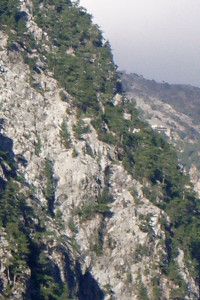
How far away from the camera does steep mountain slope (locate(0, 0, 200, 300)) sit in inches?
4230

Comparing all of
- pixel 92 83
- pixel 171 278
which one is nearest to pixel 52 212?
pixel 171 278

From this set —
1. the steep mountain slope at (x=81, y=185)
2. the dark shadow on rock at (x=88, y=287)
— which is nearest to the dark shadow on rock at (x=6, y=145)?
the steep mountain slope at (x=81, y=185)

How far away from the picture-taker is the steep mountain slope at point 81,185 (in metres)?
107

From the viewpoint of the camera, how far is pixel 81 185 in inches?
4624

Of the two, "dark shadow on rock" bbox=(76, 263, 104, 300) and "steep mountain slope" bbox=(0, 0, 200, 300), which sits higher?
"steep mountain slope" bbox=(0, 0, 200, 300)

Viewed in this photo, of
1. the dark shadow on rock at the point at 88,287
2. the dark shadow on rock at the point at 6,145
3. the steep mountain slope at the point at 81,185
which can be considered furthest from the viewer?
the dark shadow on rock at the point at 6,145

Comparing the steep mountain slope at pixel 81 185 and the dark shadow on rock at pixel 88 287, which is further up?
the steep mountain slope at pixel 81 185

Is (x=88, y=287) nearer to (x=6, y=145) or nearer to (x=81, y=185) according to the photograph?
(x=81, y=185)

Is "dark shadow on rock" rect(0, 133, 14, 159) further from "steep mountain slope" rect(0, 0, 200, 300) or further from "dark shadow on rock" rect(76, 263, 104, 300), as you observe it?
"dark shadow on rock" rect(76, 263, 104, 300)

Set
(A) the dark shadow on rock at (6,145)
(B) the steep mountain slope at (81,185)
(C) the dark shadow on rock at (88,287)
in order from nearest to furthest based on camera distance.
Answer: (B) the steep mountain slope at (81,185) → (C) the dark shadow on rock at (88,287) → (A) the dark shadow on rock at (6,145)

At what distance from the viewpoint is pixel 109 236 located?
117 m

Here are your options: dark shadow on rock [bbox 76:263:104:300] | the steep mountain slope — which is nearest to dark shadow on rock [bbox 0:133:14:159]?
the steep mountain slope

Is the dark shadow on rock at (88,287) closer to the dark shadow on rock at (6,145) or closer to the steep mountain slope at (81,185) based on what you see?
the steep mountain slope at (81,185)

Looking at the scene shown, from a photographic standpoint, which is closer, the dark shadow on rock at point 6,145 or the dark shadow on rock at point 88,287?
the dark shadow on rock at point 88,287
